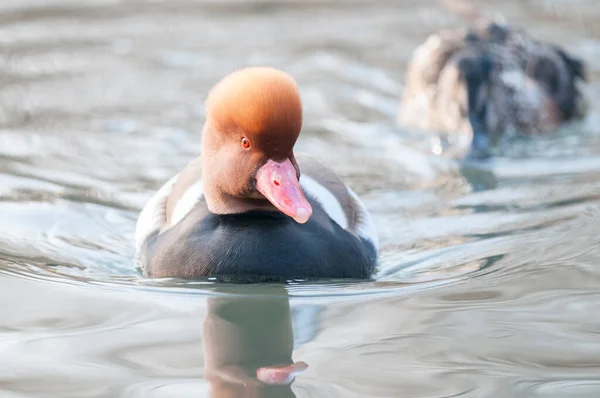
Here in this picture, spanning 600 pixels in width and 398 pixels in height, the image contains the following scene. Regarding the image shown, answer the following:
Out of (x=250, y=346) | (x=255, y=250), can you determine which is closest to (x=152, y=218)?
(x=255, y=250)

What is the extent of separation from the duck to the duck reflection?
0.57ft

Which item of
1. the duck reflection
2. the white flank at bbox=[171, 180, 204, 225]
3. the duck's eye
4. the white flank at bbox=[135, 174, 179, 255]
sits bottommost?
the duck reflection

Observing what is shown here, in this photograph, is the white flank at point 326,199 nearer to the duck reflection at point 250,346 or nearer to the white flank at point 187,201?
the white flank at point 187,201

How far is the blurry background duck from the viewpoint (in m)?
9.43

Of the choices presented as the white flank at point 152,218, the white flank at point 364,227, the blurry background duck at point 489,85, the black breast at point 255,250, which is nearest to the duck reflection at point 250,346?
the black breast at point 255,250

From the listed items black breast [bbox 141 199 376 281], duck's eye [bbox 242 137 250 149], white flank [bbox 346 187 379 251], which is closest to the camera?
duck's eye [bbox 242 137 250 149]

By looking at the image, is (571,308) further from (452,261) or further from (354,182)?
(354,182)

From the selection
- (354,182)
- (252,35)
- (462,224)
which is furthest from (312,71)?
(462,224)

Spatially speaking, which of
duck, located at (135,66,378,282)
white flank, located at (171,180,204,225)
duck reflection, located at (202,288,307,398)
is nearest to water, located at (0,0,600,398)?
duck reflection, located at (202,288,307,398)

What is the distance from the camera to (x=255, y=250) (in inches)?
204

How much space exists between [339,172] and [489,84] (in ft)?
6.99

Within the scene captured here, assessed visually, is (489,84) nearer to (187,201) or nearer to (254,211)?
(187,201)

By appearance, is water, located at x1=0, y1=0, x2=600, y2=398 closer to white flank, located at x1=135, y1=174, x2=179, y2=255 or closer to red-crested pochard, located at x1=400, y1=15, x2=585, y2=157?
white flank, located at x1=135, y1=174, x2=179, y2=255

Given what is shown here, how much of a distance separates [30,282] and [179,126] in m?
3.80
